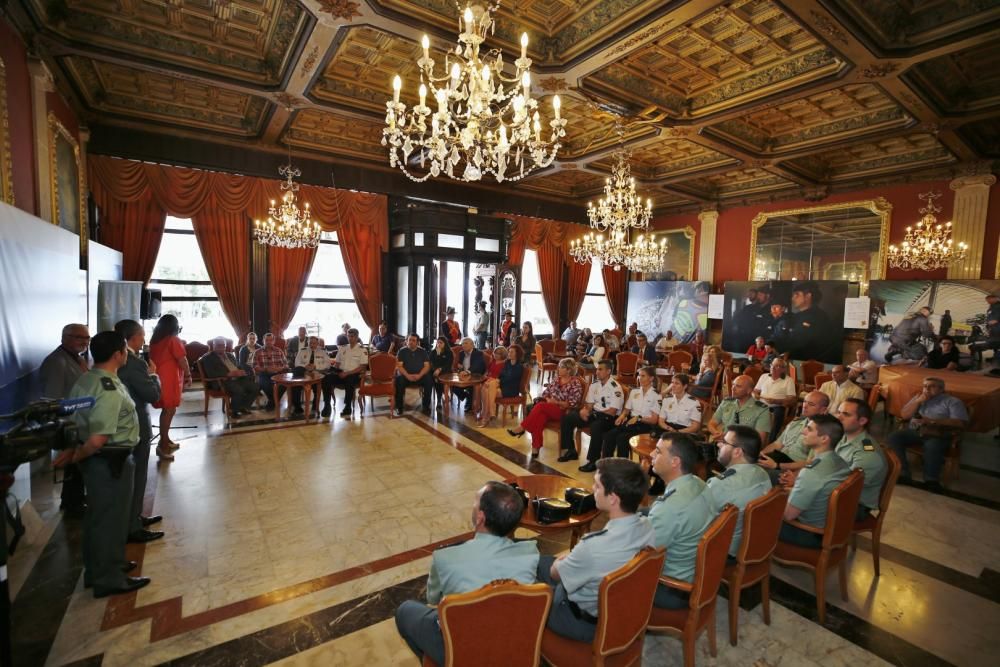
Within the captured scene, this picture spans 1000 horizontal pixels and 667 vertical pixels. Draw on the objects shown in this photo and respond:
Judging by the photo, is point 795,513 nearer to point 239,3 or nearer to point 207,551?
point 207,551

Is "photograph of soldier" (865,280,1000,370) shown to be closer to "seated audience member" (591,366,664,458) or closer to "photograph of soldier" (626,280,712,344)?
"photograph of soldier" (626,280,712,344)

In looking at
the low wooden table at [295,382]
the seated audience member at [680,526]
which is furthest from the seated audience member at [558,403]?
the low wooden table at [295,382]

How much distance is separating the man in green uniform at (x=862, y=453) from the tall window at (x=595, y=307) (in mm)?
9975

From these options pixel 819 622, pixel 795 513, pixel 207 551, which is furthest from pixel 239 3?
pixel 819 622

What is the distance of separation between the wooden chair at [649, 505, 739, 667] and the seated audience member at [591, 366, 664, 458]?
258 cm

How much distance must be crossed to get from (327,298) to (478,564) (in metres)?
8.52

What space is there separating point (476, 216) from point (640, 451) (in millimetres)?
7641

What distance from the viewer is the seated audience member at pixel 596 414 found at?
16.1 feet

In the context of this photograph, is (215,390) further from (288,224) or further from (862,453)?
(862,453)

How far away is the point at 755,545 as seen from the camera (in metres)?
2.38

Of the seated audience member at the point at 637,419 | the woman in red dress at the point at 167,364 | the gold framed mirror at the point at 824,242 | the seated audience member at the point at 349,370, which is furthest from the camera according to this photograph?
the gold framed mirror at the point at 824,242

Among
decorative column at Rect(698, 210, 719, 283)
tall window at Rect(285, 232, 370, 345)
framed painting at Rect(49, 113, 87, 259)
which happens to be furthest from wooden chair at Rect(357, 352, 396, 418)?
decorative column at Rect(698, 210, 719, 283)

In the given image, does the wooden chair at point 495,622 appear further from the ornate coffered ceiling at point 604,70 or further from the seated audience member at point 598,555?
the ornate coffered ceiling at point 604,70

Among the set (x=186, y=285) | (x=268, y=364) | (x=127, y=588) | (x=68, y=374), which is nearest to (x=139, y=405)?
(x=68, y=374)
